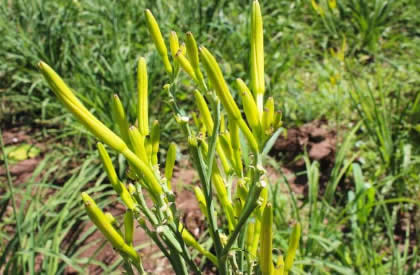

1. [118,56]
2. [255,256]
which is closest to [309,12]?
[118,56]

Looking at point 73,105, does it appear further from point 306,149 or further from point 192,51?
Result: point 306,149

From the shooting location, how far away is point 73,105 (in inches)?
20.4

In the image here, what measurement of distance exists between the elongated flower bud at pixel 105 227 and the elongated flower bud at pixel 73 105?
11 centimetres

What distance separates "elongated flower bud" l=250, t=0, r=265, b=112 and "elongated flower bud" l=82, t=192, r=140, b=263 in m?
0.28

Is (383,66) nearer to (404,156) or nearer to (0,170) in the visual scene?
(404,156)

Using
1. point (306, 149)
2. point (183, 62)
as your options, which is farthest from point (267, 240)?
point (306, 149)

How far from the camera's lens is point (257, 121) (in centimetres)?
59

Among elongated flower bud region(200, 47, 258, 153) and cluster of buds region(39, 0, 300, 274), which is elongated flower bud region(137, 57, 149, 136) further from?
elongated flower bud region(200, 47, 258, 153)

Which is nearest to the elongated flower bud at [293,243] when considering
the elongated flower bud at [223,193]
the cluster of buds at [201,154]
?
the cluster of buds at [201,154]

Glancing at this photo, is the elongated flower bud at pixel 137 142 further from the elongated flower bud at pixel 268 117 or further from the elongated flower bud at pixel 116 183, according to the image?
the elongated flower bud at pixel 268 117

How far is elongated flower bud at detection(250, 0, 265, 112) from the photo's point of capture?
2.06 feet

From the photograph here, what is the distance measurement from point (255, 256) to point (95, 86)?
5.94ft

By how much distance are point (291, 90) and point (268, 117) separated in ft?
7.42

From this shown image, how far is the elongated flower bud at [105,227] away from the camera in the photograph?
600mm
